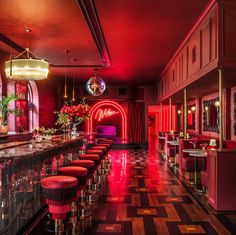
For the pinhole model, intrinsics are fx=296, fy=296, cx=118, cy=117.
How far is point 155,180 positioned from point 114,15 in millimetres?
3639

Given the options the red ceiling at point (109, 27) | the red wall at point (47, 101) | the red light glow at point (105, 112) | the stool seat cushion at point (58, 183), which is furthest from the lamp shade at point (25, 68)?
the red light glow at point (105, 112)

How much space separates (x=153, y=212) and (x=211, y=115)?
591 cm

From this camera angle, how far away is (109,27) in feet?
18.9

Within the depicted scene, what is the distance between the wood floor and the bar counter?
0.84 meters

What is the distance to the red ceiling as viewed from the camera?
4.71 meters

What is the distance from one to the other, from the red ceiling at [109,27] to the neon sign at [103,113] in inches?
274

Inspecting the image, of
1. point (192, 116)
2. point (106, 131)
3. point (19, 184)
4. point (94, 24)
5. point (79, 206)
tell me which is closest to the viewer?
point (19, 184)

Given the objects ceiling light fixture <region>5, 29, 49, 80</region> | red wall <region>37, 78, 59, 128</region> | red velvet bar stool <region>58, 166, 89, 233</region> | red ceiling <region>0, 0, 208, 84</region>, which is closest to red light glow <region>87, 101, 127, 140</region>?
red wall <region>37, 78, 59, 128</region>

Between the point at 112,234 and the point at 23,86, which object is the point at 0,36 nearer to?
the point at 23,86

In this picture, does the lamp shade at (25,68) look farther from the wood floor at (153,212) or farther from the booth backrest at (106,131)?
the booth backrest at (106,131)

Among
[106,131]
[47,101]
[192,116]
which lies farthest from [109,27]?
[106,131]

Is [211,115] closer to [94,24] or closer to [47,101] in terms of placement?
[94,24]

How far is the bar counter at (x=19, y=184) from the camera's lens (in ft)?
9.53

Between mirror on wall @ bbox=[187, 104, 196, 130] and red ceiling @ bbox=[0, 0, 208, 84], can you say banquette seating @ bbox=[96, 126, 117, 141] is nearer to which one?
mirror on wall @ bbox=[187, 104, 196, 130]
